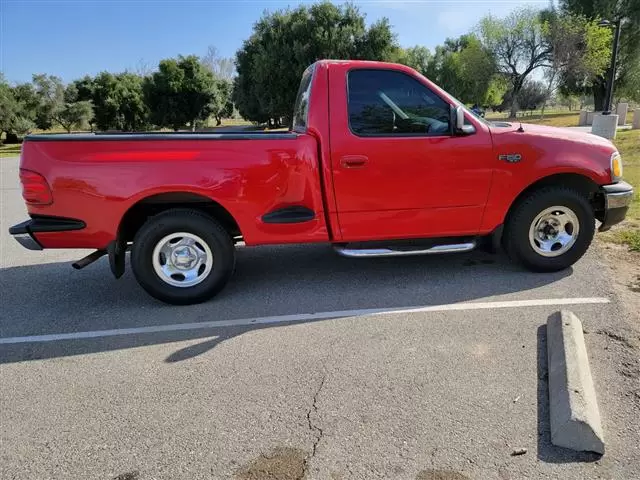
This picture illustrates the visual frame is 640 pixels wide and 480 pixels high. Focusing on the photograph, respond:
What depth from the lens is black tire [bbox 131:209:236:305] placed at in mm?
4371

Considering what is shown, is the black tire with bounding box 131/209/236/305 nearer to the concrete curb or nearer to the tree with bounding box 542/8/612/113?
the concrete curb

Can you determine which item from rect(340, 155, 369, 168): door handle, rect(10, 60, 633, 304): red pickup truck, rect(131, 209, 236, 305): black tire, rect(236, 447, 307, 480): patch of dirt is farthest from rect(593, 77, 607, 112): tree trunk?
rect(236, 447, 307, 480): patch of dirt

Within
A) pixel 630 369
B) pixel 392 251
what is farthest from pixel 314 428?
pixel 392 251

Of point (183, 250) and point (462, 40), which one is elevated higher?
point (462, 40)

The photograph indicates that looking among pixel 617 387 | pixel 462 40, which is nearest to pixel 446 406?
pixel 617 387

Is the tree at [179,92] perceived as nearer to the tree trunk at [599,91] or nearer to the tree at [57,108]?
the tree at [57,108]

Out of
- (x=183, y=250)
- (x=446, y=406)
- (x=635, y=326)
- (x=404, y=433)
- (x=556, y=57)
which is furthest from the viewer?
(x=556, y=57)

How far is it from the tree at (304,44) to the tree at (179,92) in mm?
10014

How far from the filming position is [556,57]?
35.2m

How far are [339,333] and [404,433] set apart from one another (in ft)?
4.25

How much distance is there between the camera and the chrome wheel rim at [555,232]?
4914 mm

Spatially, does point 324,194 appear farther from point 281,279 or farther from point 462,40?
point 462,40

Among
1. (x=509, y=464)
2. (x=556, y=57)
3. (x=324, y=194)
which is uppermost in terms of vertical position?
(x=556, y=57)

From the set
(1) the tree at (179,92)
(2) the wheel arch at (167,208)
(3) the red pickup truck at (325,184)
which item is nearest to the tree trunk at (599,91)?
(1) the tree at (179,92)
